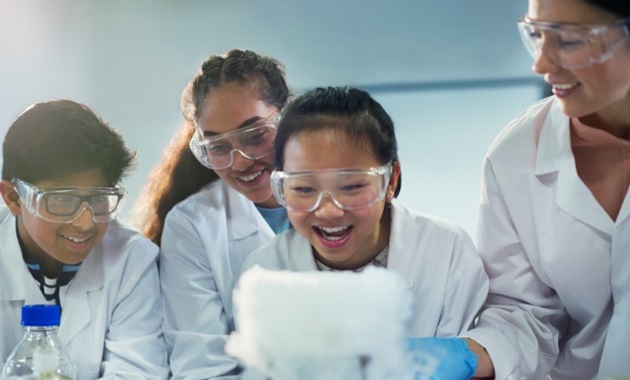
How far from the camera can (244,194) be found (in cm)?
238

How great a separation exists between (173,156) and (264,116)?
398 millimetres

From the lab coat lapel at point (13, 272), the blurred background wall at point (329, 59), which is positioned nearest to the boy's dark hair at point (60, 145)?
the lab coat lapel at point (13, 272)

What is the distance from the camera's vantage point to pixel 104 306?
7.41 ft

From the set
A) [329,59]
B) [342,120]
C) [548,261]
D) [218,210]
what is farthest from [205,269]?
[329,59]

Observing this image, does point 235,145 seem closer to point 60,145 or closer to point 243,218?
point 243,218

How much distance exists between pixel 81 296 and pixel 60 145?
39cm

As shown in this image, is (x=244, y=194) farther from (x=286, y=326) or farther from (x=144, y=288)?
(x=286, y=326)

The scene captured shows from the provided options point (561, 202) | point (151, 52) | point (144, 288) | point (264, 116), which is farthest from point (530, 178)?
point (151, 52)

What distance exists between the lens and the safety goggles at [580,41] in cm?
170

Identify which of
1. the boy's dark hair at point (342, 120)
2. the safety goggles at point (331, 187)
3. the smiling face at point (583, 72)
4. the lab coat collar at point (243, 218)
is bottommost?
the lab coat collar at point (243, 218)

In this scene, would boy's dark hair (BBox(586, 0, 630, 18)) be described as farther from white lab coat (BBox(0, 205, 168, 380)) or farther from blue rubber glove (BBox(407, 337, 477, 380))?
white lab coat (BBox(0, 205, 168, 380))

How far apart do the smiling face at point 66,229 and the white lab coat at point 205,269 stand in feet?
0.72

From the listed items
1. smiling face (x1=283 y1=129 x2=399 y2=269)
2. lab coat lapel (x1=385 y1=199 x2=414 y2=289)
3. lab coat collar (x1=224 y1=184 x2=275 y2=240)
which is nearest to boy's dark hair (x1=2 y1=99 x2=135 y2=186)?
lab coat collar (x1=224 y1=184 x2=275 y2=240)

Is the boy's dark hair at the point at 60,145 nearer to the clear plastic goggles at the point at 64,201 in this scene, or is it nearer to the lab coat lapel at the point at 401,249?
the clear plastic goggles at the point at 64,201
